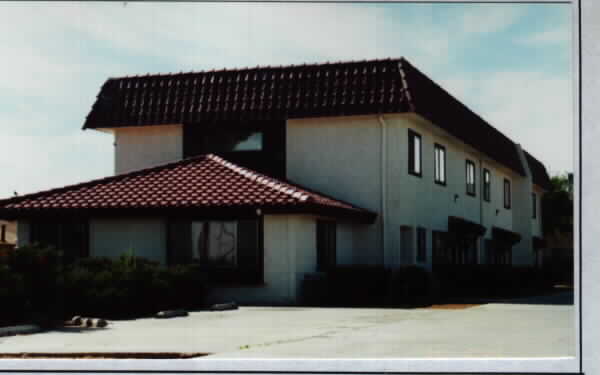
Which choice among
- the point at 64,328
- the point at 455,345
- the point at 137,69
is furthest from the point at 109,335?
the point at 137,69

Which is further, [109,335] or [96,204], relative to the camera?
[96,204]

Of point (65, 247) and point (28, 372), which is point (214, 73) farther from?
point (28, 372)

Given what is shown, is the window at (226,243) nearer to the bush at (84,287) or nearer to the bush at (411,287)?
the bush at (84,287)

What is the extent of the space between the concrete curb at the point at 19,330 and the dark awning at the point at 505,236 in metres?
20.4

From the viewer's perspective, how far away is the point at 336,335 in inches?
524

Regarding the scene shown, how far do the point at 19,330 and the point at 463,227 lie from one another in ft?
52.5

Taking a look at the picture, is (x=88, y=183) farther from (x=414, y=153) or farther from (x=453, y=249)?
(x=453, y=249)

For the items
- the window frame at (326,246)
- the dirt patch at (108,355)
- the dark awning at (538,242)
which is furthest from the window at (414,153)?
the dark awning at (538,242)

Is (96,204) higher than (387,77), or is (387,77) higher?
(387,77)

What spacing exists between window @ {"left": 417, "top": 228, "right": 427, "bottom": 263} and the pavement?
6501 mm

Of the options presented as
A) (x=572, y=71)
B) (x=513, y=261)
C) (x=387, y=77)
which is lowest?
(x=513, y=261)

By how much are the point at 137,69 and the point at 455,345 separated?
13671 mm

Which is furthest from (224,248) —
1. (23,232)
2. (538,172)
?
(538,172)

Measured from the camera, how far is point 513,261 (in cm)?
3594
